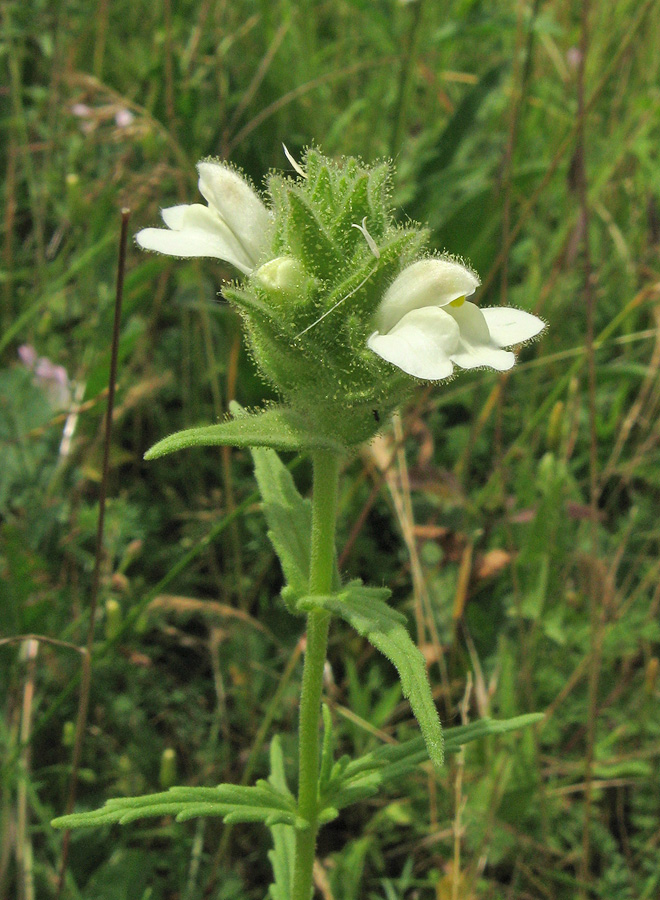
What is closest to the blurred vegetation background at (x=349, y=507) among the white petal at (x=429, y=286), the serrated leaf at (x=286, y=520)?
the serrated leaf at (x=286, y=520)

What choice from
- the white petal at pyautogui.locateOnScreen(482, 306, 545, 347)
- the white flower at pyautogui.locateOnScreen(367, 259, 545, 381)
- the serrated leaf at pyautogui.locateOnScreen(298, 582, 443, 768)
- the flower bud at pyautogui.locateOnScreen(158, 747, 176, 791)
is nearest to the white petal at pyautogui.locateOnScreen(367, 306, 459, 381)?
the white flower at pyautogui.locateOnScreen(367, 259, 545, 381)

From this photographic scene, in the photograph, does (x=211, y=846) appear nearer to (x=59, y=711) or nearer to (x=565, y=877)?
(x=59, y=711)

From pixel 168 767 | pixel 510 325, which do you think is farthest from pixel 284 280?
pixel 168 767

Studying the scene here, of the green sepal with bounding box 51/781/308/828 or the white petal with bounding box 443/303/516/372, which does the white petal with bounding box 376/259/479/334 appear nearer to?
the white petal with bounding box 443/303/516/372

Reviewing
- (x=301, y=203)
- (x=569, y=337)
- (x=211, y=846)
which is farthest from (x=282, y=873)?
(x=569, y=337)

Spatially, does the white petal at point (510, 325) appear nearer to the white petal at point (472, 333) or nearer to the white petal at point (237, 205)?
the white petal at point (472, 333)
